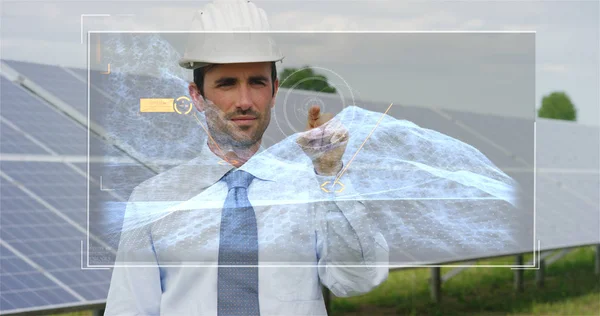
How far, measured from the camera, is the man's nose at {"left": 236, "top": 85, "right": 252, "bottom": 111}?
297cm

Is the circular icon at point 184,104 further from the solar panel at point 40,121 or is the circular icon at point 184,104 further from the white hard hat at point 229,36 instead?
the solar panel at point 40,121

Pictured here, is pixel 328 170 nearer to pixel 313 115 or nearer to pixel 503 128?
pixel 313 115

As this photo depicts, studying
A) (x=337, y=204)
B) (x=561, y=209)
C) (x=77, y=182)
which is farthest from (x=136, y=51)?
(x=561, y=209)

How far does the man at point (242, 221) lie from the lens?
2.86m

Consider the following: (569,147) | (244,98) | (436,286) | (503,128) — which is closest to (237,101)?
(244,98)

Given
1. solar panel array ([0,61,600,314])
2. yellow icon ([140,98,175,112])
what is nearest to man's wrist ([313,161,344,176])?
yellow icon ([140,98,175,112])

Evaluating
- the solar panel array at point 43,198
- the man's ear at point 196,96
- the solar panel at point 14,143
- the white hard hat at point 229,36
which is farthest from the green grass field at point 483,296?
the white hard hat at point 229,36

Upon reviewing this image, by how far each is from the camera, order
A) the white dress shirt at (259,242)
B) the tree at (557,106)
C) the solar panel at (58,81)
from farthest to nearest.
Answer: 1. the solar panel at (58,81)
2. the tree at (557,106)
3. the white dress shirt at (259,242)

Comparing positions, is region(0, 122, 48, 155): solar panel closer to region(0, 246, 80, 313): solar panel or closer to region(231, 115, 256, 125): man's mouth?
region(0, 246, 80, 313): solar panel

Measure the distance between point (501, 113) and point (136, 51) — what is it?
4.55 feet

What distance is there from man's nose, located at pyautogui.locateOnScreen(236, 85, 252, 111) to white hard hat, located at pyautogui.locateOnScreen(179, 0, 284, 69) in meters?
0.10

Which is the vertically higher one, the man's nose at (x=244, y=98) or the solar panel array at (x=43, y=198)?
the man's nose at (x=244, y=98)

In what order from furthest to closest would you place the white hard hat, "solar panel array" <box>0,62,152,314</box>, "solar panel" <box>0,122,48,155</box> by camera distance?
"solar panel" <box>0,122,48,155</box>, "solar panel array" <box>0,62,152,314</box>, the white hard hat

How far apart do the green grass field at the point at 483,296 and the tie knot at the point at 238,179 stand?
434cm
